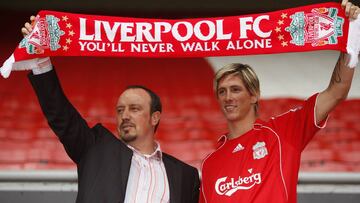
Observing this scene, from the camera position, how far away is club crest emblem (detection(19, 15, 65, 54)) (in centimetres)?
222

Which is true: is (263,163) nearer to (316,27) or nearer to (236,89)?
(236,89)

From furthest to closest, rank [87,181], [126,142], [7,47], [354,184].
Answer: [7,47] → [354,184] → [126,142] → [87,181]

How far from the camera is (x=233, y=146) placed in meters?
2.39

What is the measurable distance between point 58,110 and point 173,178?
20.4 inches

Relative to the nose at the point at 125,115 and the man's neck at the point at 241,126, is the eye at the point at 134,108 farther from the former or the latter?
the man's neck at the point at 241,126

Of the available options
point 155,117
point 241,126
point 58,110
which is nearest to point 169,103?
point 155,117

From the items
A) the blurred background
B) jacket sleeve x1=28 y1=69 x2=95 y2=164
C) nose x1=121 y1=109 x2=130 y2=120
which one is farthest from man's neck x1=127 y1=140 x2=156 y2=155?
the blurred background

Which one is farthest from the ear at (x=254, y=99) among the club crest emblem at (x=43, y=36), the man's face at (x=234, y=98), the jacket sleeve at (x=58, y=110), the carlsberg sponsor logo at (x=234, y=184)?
the club crest emblem at (x=43, y=36)

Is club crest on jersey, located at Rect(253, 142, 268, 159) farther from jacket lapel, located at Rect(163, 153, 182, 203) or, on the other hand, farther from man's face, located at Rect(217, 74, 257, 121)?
jacket lapel, located at Rect(163, 153, 182, 203)

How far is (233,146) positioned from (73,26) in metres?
0.77

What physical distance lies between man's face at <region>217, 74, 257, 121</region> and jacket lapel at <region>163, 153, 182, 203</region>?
29 cm

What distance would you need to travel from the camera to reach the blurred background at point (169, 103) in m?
3.37

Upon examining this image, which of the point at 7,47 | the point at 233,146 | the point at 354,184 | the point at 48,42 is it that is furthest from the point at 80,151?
the point at 7,47

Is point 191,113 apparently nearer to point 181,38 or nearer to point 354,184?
point 354,184
